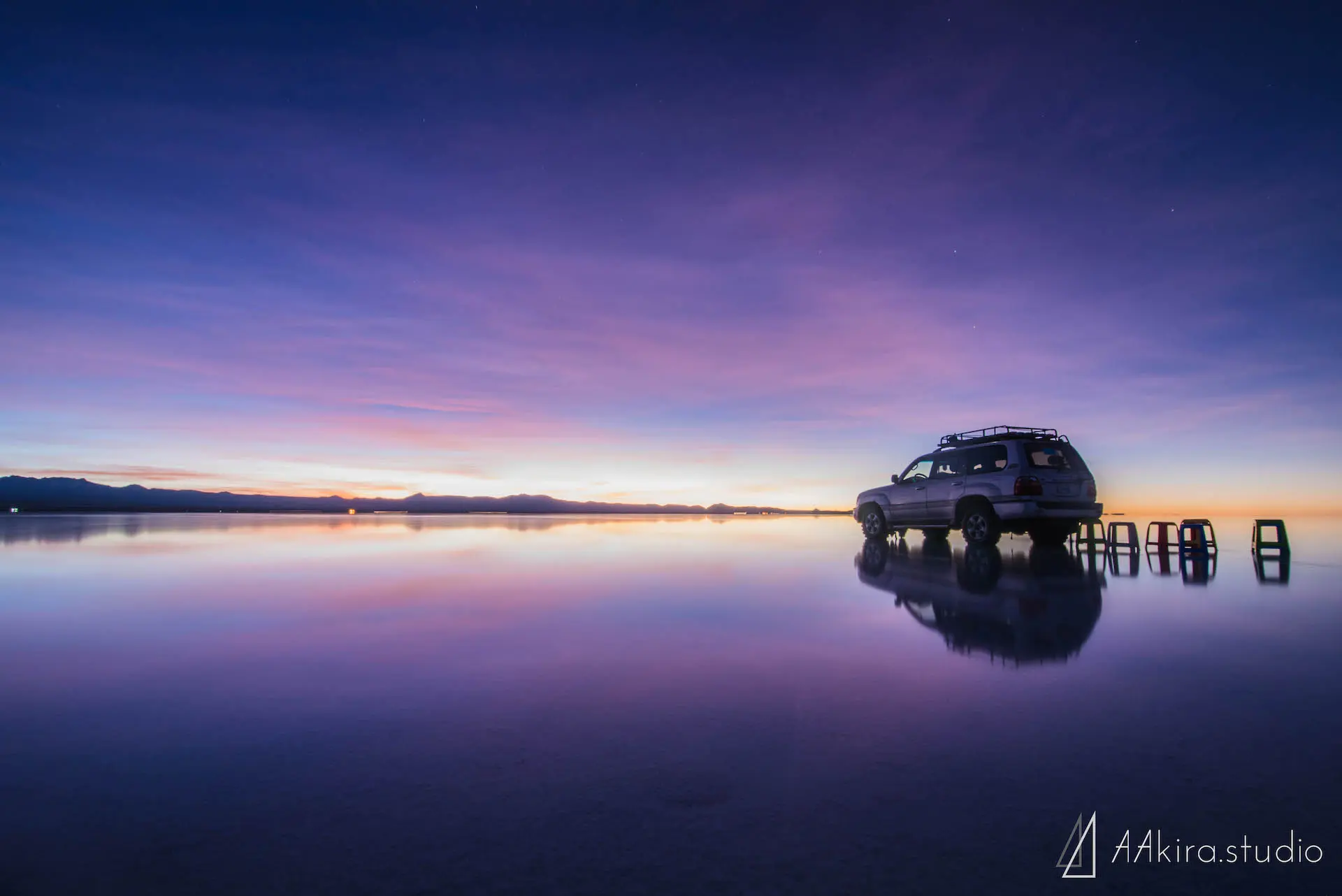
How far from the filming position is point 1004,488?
50.5ft

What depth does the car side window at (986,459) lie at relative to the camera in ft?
51.4

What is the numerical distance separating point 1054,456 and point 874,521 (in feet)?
19.0

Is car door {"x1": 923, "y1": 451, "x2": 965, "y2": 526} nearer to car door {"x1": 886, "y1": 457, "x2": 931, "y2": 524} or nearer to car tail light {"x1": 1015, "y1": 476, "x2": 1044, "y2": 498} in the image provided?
car door {"x1": 886, "y1": 457, "x2": 931, "y2": 524}

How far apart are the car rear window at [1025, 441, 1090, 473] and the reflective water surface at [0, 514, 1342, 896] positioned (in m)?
7.01

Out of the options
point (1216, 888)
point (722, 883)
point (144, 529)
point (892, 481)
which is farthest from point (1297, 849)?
point (144, 529)

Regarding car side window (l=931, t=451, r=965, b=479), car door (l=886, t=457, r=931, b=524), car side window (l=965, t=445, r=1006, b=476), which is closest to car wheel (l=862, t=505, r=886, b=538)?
car door (l=886, t=457, r=931, b=524)

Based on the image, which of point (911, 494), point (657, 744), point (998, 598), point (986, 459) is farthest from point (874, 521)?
point (657, 744)

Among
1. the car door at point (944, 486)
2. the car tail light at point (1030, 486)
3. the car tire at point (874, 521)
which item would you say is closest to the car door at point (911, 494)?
the car door at point (944, 486)

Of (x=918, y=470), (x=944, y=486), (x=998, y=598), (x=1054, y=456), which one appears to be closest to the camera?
(x=998, y=598)

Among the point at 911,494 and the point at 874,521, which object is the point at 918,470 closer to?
the point at 911,494

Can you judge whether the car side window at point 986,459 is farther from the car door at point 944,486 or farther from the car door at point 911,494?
the car door at point 911,494

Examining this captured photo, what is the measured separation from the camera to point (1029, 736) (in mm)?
3641

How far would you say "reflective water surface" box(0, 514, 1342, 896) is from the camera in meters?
2.39

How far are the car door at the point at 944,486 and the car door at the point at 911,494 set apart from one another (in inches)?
7.5
